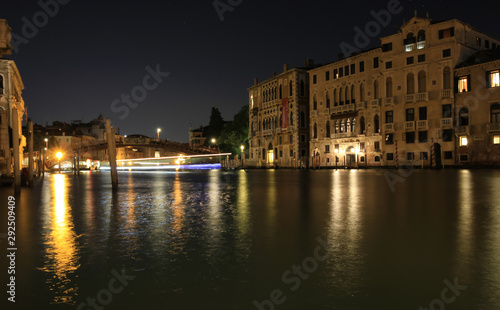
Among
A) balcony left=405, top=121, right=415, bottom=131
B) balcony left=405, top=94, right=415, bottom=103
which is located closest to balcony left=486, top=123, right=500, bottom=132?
balcony left=405, top=121, right=415, bottom=131

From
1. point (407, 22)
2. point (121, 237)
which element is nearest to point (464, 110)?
point (407, 22)

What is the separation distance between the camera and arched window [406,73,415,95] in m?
50.0

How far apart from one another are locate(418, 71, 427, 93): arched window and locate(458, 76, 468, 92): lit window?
3970 mm

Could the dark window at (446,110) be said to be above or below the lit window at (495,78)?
below

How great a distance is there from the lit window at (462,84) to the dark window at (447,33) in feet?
16.0

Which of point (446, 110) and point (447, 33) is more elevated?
point (447, 33)

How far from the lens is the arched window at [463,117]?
44.6m

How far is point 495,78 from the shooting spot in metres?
42.1

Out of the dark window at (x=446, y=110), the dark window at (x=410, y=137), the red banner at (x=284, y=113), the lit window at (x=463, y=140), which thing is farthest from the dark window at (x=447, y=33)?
the red banner at (x=284, y=113)

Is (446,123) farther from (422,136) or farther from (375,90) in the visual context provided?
(375,90)

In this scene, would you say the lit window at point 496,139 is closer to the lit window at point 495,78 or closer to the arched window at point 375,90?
the lit window at point 495,78

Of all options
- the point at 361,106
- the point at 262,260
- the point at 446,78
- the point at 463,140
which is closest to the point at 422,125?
the point at 463,140

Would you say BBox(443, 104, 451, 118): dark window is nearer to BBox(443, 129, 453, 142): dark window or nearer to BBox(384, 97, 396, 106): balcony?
BBox(443, 129, 453, 142): dark window

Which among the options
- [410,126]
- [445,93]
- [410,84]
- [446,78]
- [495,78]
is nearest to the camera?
[495,78]
